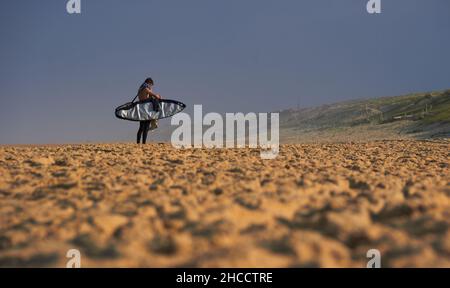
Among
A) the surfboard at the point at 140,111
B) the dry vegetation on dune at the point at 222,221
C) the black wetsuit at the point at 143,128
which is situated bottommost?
the dry vegetation on dune at the point at 222,221

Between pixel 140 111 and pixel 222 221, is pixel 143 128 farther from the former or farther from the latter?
pixel 222 221

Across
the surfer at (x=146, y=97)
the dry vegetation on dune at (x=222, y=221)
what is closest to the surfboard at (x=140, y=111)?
the surfer at (x=146, y=97)

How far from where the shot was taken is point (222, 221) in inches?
126

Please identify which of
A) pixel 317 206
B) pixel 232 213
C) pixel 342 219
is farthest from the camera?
pixel 317 206

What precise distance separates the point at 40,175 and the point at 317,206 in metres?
3.85

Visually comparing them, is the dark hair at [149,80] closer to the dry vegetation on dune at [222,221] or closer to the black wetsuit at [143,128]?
the black wetsuit at [143,128]

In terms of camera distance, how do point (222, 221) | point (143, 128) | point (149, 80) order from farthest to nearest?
1. point (143, 128)
2. point (149, 80)
3. point (222, 221)

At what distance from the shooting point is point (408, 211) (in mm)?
3555

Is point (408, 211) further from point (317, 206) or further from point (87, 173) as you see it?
point (87, 173)

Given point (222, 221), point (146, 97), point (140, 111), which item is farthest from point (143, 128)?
point (222, 221)

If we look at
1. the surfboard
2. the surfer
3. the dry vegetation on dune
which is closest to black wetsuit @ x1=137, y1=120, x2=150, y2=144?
the surfer

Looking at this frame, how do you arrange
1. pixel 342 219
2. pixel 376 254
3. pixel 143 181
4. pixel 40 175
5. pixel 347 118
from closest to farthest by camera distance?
1. pixel 376 254
2. pixel 342 219
3. pixel 143 181
4. pixel 40 175
5. pixel 347 118

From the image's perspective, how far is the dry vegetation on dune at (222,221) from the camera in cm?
265
